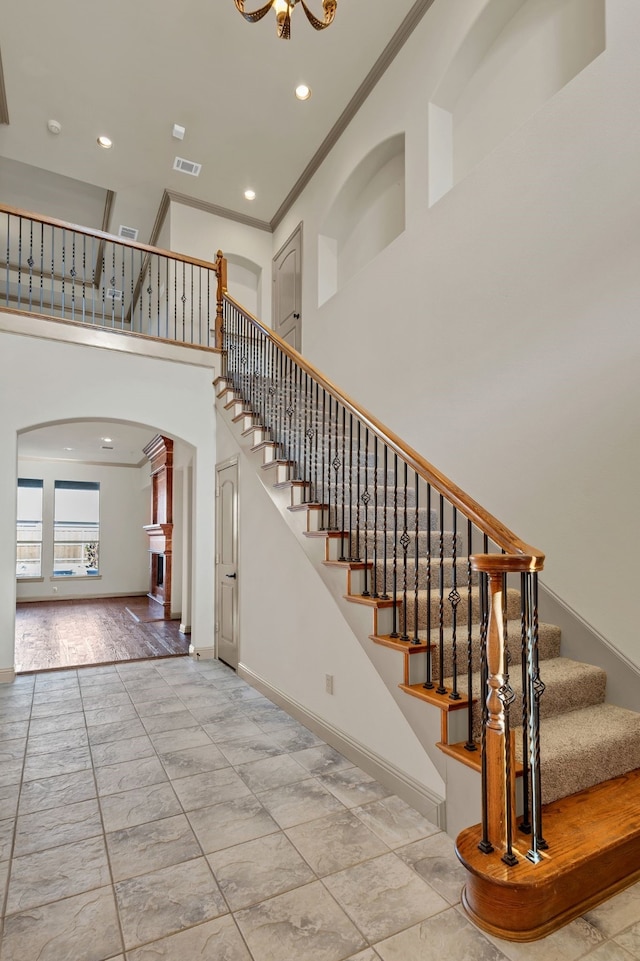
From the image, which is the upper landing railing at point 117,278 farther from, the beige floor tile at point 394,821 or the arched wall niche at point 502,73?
the beige floor tile at point 394,821

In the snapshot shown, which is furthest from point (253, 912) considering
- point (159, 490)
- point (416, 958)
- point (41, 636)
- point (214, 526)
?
point (159, 490)

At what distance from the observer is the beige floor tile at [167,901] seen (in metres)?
1.74

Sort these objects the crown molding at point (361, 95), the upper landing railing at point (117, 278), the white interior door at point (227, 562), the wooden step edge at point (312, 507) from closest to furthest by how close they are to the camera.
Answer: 1. the wooden step edge at point (312, 507)
2. the crown molding at point (361, 95)
3. the white interior door at point (227, 562)
4. the upper landing railing at point (117, 278)

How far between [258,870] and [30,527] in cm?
1024

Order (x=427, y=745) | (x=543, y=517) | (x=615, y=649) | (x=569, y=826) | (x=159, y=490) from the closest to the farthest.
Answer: (x=569, y=826)
(x=427, y=745)
(x=615, y=649)
(x=543, y=517)
(x=159, y=490)

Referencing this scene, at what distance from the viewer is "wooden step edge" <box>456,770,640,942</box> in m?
1.68

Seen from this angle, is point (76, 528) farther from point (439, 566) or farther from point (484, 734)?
point (484, 734)

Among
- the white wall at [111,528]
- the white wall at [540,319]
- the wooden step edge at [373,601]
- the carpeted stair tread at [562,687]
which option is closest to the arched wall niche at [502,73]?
the white wall at [540,319]

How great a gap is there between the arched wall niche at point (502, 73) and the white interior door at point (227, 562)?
318 cm

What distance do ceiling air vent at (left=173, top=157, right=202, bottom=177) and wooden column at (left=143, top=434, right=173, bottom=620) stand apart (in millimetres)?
3567

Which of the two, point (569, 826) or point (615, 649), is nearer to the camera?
point (569, 826)

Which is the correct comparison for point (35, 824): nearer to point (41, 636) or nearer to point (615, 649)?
point (615, 649)

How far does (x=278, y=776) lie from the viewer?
2.80m

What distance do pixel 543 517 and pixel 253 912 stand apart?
2479mm
